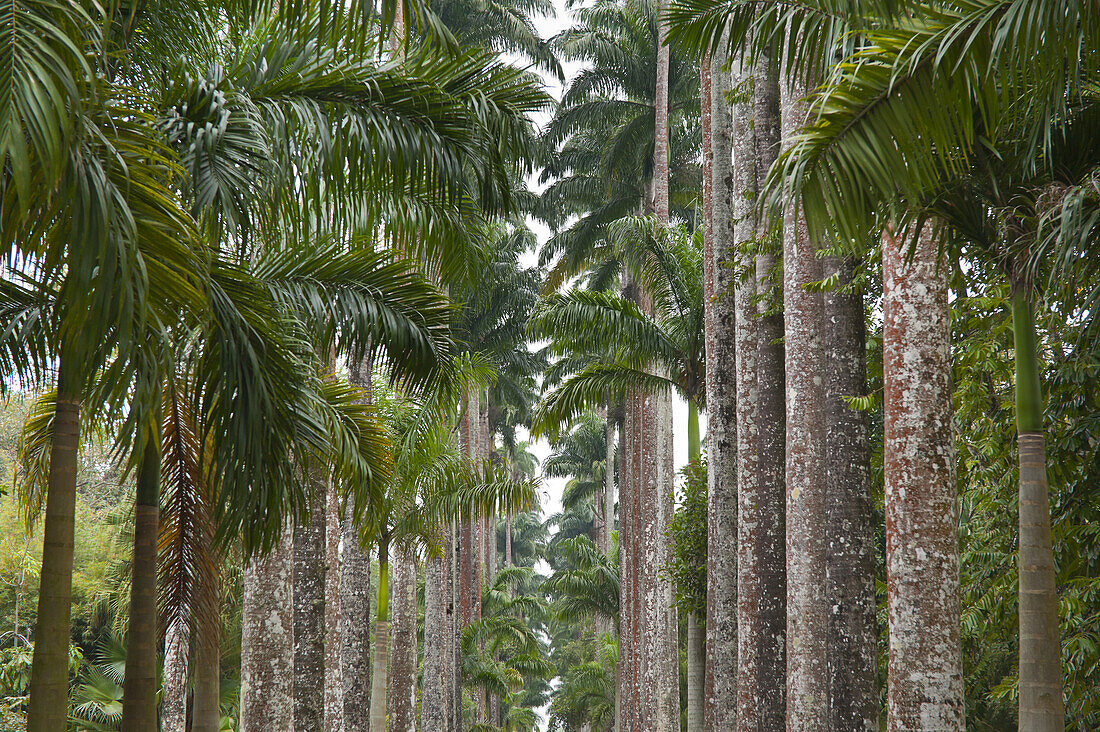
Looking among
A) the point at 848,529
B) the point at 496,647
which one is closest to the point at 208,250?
the point at 848,529

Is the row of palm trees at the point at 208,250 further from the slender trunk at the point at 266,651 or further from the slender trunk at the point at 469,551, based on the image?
the slender trunk at the point at 469,551

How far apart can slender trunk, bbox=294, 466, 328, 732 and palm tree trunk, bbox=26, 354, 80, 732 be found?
507 centimetres

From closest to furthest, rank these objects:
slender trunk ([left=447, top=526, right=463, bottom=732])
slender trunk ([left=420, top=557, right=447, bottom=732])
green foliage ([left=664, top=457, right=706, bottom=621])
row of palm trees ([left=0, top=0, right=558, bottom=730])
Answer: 1. row of palm trees ([left=0, top=0, right=558, bottom=730])
2. green foliage ([left=664, top=457, right=706, bottom=621])
3. slender trunk ([left=420, top=557, right=447, bottom=732])
4. slender trunk ([left=447, top=526, right=463, bottom=732])

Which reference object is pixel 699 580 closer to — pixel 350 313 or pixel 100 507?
pixel 350 313

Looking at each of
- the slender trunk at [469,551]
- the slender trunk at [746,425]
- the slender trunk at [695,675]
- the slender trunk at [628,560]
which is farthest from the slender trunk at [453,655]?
the slender trunk at [746,425]

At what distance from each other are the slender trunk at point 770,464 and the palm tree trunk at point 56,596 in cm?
682

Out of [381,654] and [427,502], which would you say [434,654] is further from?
[427,502]

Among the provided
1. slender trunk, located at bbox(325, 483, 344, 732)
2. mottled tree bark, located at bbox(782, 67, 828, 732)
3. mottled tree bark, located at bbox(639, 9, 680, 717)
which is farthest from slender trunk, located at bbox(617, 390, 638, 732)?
mottled tree bark, located at bbox(782, 67, 828, 732)

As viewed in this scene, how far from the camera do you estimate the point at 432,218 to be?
7.43 metres

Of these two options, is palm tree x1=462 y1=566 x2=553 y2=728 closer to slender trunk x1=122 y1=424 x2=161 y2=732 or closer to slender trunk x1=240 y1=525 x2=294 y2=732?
slender trunk x1=240 y1=525 x2=294 y2=732

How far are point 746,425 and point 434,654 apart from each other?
1301 cm

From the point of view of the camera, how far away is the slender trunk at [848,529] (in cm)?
729

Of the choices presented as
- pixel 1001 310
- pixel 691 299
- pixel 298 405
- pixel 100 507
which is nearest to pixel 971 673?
pixel 1001 310

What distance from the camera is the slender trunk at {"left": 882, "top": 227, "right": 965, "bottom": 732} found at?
17.7 ft
